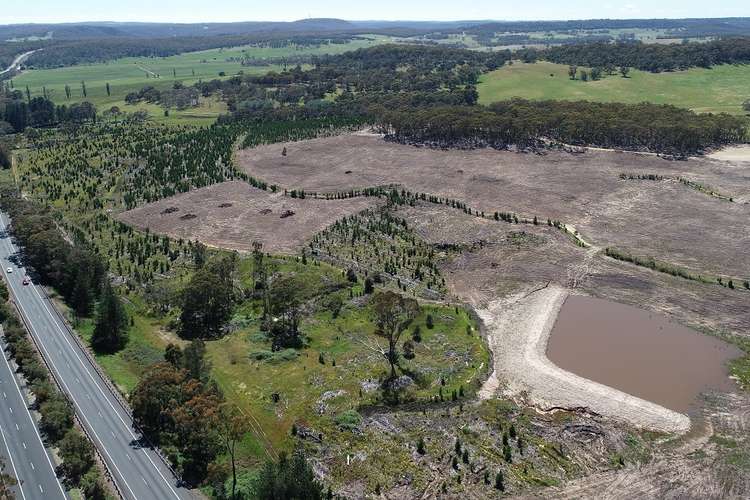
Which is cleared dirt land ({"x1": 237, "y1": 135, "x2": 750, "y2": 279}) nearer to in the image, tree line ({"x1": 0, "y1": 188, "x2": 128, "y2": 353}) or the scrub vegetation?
the scrub vegetation

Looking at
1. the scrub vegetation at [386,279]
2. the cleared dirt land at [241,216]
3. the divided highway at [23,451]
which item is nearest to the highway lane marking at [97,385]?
the scrub vegetation at [386,279]

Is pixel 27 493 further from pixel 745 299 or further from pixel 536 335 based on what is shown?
pixel 745 299

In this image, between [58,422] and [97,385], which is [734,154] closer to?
[97,385]

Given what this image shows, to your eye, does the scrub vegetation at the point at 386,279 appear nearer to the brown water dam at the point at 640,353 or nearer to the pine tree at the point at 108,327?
the pine tree at the point at 108,327

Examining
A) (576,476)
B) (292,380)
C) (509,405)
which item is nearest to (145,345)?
(292,380)

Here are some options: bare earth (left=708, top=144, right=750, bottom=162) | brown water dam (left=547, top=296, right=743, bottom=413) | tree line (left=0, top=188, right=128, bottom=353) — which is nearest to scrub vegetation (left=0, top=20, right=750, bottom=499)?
tree line (left=0, top=188, right=128, bottom=353)

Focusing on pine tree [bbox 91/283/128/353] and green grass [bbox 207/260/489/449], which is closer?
green grass [bbox 207/260/489/449]
